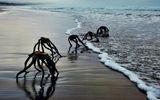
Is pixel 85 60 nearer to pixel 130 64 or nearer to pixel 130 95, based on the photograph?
pixel 130 64

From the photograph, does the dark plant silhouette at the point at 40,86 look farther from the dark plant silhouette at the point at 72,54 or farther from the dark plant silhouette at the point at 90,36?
the dark plant silhouette at the point at 90,36

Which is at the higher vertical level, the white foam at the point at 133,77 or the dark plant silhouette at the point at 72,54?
the dark plant silhouette at the point at 72,54

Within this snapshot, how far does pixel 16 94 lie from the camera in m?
6.86

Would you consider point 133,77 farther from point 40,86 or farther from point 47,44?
point 47,44

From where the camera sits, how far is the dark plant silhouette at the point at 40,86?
269 inches

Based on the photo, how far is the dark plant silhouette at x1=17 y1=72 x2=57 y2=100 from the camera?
684 cm

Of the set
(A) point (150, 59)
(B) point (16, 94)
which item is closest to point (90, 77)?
(B) point (16, 94)

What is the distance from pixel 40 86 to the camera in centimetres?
751

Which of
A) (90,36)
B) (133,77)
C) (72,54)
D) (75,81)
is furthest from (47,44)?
(90,36)

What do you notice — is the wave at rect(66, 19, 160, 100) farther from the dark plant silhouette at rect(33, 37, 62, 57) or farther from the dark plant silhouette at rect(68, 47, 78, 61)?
the dark plant silhouette at rect(33, 37, 62, 57)

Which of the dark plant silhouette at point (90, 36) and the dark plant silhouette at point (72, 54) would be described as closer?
the dark plant silhouette at point (72, 54)

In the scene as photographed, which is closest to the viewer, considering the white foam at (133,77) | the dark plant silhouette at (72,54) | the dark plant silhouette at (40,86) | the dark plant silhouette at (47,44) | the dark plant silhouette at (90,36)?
the dark plant silhouette at (40,86)

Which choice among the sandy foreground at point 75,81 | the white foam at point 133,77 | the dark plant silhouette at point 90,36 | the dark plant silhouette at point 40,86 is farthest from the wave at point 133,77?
the dark plant silhouette at point 90,36

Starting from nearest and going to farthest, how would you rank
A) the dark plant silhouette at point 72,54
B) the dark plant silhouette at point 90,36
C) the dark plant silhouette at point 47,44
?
the dark plant silhouette at point 47,44, the dark plant silhouette at point 72,54, the dark plant silhouette at point 90,36
